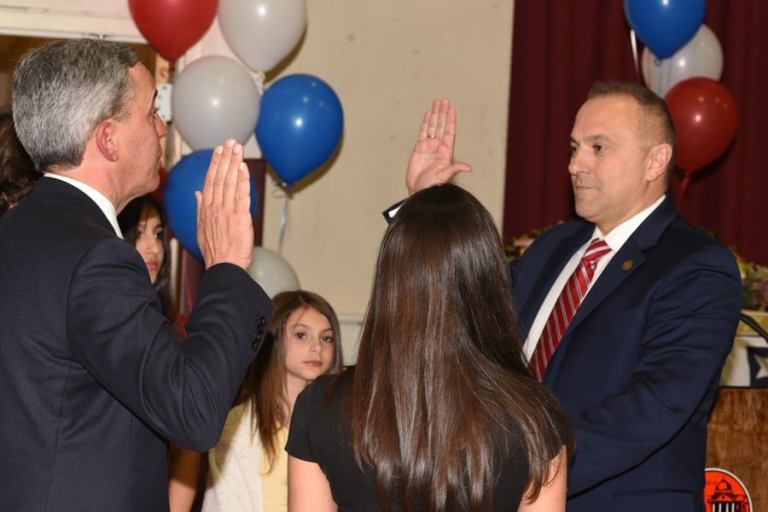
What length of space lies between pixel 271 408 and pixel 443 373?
1682 millimetres

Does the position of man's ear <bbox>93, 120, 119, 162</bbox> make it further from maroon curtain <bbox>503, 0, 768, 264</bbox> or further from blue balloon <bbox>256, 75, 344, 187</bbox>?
maroon curtain <bbox>503, 0, 768, 264</bbox>

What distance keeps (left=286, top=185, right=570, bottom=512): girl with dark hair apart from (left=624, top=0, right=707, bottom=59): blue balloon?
3.57 metres

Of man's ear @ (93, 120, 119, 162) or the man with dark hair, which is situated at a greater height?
man's ear @ (93, 120, 119, 162)

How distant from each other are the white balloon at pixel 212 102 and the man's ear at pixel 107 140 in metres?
2.79

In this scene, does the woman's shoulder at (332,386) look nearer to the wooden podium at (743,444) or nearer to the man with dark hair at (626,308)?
the man with dark hair at (626,308)

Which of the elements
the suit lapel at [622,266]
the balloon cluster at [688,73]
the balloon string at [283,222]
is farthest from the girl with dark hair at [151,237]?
the balloon cluster at [688,73]

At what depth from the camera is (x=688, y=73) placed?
215 inches

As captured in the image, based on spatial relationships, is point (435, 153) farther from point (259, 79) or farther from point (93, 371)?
point (259, 79)

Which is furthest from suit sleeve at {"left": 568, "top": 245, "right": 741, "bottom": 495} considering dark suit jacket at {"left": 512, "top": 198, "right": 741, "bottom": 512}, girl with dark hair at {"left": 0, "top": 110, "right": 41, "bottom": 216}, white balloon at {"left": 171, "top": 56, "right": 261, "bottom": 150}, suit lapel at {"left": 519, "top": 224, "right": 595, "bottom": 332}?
white balloon at {"left": 171, "top": 56, "right": 261, "bottom": 150}

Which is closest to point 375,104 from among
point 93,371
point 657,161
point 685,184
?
point 685,184

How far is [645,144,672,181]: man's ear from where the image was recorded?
287 cm

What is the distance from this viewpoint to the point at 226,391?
179 centimetres

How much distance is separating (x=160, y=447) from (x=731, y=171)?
4.86 meters

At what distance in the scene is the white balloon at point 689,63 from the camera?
17.9 ft
